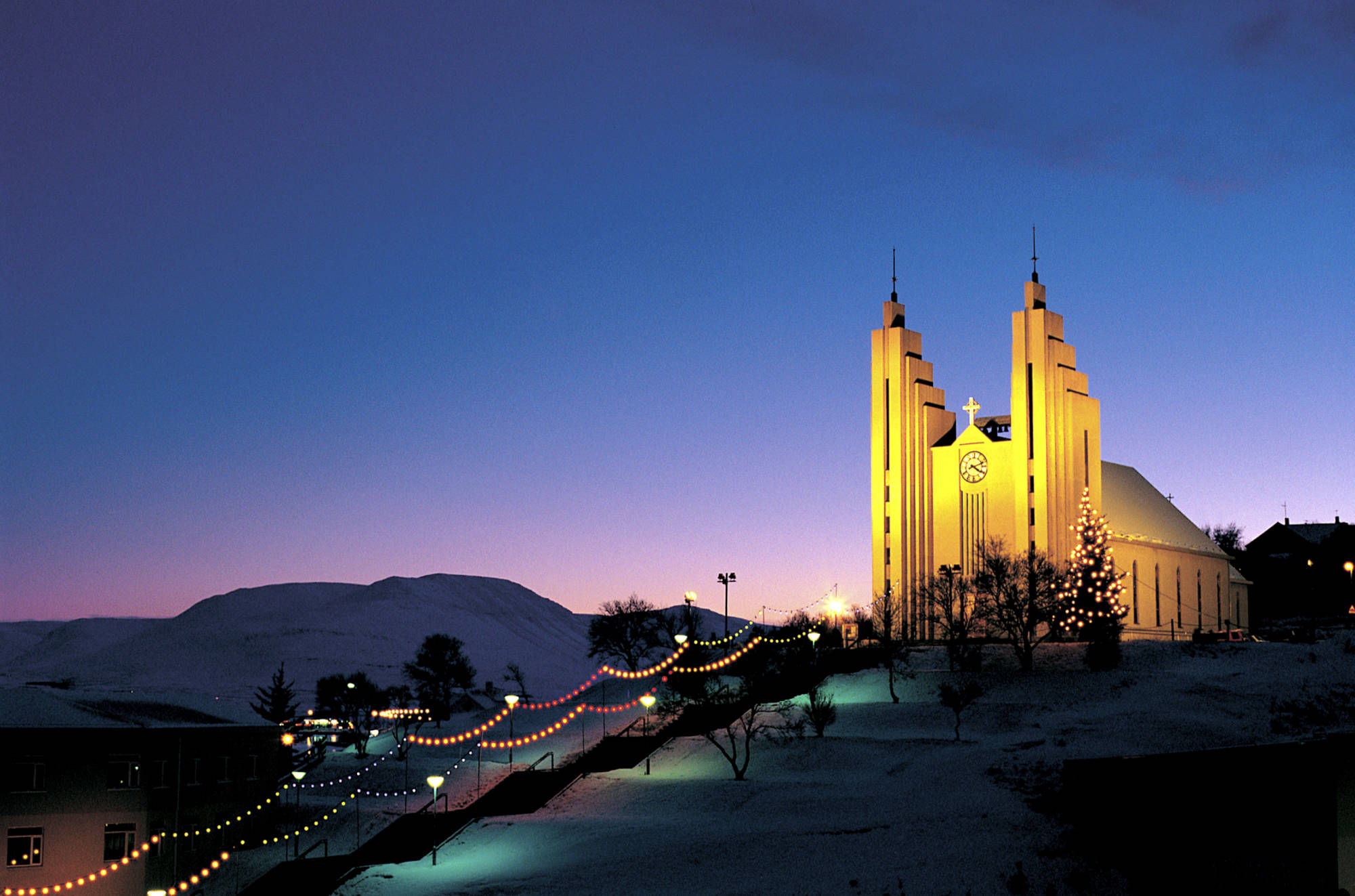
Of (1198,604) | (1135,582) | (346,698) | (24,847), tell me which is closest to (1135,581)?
(1135,582)

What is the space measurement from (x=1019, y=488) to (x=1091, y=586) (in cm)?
753

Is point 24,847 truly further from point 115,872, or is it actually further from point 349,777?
point 349,777

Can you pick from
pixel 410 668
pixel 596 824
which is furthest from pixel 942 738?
pixel 410 668

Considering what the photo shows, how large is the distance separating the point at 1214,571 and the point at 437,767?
176ft

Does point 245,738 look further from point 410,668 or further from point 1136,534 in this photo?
point 410,668

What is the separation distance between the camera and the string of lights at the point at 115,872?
135 ft

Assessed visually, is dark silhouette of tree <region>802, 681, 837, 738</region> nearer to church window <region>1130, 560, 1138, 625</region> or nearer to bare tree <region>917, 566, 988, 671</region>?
bare tree <region>917, 566, 988, 671</region>

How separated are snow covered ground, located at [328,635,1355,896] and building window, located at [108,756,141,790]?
38.2ft

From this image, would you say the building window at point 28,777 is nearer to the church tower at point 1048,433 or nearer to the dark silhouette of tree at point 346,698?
the dark silhouette of tree at point 346,698

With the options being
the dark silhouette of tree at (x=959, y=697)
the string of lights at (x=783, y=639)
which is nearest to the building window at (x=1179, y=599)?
the string of lights at (x=783, y=639)

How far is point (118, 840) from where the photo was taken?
4447cm

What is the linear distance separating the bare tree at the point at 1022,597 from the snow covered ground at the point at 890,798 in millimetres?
2970

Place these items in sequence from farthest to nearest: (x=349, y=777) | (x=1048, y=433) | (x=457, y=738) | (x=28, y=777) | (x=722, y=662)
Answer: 1. (x=1048, y=433)
2. (x=722, y=662)
3. (x=457, y=738)
4. (x=349, y=777)
5. (x=28, y=777)

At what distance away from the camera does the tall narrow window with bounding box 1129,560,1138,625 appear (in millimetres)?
78750
